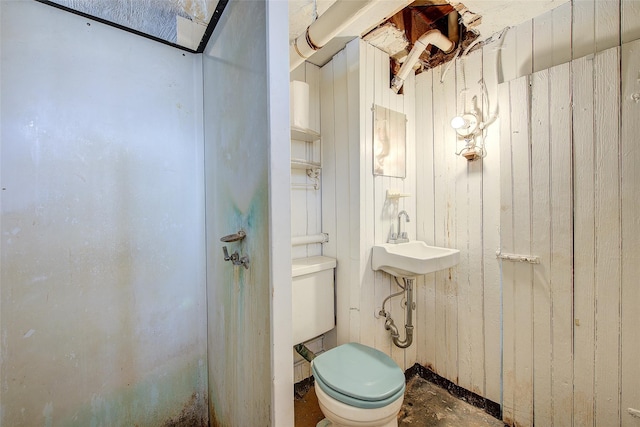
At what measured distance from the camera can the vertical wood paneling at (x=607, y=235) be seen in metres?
1.14

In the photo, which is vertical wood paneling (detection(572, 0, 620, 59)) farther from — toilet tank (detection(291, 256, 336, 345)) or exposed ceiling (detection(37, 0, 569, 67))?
toilet tank (detection(291, 256, 336, 345))

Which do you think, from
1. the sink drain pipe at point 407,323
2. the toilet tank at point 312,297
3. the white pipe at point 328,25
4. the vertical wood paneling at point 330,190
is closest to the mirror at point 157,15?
the white pipe at point 328,25

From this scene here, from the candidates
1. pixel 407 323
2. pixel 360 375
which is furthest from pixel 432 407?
pixel 360 375

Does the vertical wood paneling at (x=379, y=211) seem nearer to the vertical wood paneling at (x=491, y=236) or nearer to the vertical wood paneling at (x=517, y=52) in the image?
the vertical wood paneling at (x=491, y=236)

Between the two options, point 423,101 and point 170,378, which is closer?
point 170,378

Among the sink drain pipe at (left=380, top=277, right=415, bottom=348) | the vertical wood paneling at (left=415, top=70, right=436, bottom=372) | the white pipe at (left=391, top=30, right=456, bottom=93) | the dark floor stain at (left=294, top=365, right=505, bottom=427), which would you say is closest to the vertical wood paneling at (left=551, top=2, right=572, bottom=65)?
the white pipe at (left=391, top=30, right=456, bottom=93)

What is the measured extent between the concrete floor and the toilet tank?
1.45 feet

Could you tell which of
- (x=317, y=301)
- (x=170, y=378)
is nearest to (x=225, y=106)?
(x=317, y=301)

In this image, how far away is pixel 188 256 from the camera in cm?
133

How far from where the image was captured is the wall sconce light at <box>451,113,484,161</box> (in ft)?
5.05

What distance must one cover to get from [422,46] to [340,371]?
1.85m

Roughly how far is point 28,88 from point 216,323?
1.21 m

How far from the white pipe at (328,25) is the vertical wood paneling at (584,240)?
1104mm

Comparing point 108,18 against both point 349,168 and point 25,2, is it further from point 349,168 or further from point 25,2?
point 349,168
